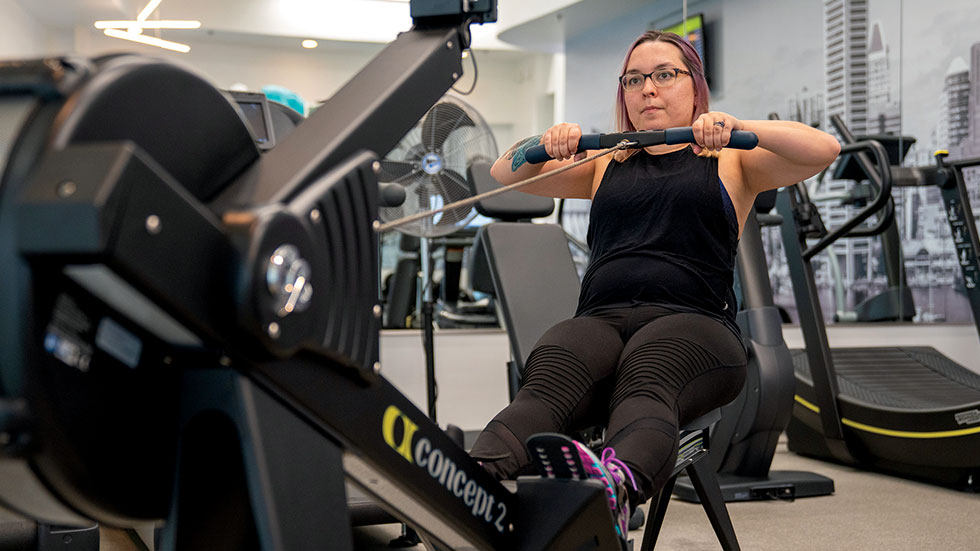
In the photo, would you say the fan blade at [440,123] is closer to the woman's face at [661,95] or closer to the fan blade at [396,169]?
the fan blade at [396,169]

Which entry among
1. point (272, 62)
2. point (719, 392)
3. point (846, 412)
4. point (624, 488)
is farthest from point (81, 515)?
point (272, 62)

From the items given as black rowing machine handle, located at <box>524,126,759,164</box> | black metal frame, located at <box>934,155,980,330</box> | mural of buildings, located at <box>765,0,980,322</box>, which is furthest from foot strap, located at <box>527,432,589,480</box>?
mural of buildings, located at <box>765,0,980,322</box>

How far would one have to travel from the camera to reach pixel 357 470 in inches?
42.1

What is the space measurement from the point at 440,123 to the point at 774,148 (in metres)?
1.71

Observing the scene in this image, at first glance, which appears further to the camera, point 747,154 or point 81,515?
point 747,154

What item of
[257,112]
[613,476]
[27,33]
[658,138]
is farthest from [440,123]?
[27,33]

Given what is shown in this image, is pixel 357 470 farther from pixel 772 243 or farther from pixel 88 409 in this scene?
pixel 772 243

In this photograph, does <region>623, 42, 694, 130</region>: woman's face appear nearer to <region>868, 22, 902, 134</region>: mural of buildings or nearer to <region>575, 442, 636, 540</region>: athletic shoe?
<region>575, 442, 636, 540</region>: athletic shoe

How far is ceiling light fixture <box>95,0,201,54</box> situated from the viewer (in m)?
4.54

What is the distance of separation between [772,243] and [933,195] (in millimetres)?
946

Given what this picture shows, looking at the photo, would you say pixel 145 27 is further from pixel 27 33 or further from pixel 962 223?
pixel 962 223

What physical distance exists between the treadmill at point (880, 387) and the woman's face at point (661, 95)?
1.57 metres

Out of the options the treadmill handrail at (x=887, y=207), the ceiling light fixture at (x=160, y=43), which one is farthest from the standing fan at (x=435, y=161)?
the ceiling light fixture at (x=160, y=43)

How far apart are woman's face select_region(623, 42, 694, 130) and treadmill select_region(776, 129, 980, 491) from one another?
61.8 inches
